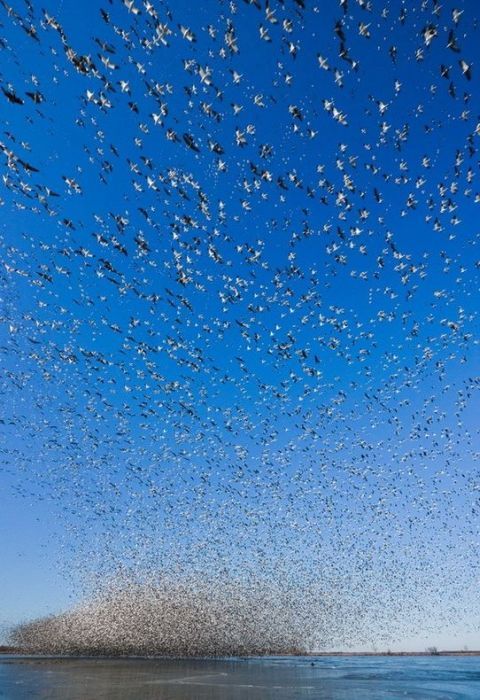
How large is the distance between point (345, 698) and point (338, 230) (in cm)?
2897

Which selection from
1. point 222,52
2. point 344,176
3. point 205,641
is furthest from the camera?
point 205,641

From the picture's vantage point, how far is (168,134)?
10086 mm

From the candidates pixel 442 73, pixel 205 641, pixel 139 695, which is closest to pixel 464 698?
pixel 139 695

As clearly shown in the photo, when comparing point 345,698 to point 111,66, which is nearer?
point 111,66

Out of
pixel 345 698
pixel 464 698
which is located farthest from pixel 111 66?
pixel 464 698

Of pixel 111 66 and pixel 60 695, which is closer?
pixel 111 66

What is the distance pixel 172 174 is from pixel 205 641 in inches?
6363

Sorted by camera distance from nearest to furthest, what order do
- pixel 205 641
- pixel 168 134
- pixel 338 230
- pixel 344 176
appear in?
1. pixel 168 134
2. pixel 344 176
3. pixel 338 230
4. pixel 205 641

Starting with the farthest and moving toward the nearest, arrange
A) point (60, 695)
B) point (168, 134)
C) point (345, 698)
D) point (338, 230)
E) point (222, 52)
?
1. point (345, 698)
2. point (60, 695)
3. point (338, 230)
4. point (168, 134)
5. point (222, 52)

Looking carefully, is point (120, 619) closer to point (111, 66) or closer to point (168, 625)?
point (168, 625)

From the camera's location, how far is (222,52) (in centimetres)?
932

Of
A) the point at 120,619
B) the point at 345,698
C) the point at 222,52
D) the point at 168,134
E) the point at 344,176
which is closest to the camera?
the point at 222,52

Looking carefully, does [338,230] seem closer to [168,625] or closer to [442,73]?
[442,73]

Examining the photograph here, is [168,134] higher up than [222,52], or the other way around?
[222,52]
